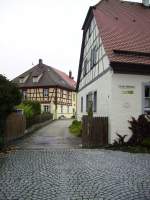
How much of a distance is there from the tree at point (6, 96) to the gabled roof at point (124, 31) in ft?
15.9

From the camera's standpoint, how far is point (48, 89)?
51156 millimetres

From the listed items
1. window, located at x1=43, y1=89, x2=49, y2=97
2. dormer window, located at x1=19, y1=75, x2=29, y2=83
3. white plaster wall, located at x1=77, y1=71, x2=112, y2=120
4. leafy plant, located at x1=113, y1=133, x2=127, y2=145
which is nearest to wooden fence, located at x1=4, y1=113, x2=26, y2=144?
white plaster wall, located at x1=77, y1=71, x2=112, y2=120

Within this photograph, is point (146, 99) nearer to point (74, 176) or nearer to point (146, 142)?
point (146, 142)

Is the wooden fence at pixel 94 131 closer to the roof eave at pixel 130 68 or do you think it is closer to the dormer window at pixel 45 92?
the roof eave at pixel 130 68

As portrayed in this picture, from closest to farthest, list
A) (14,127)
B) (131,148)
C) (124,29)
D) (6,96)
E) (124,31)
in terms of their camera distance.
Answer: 1. (6,96)
2. (131,148)
3. (14,127)
4. (124,31)
5. (124,29)

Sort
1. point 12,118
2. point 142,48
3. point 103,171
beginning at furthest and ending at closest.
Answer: point 12,118 → point 142,48 → point 103,171

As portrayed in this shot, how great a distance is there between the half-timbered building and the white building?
30.1 m

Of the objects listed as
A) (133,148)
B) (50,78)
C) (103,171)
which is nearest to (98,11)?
(133,148)

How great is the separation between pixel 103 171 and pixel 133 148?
506cm

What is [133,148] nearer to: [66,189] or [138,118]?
[138,118]

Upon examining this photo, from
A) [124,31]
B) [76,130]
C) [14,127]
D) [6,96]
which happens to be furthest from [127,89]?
[76,130]

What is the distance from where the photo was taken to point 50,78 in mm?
52062

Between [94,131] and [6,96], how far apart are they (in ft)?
15.3

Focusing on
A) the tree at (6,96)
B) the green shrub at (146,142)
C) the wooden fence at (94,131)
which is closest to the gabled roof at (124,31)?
the wooden fence at (94,131)
